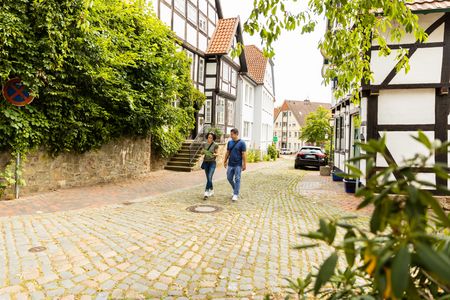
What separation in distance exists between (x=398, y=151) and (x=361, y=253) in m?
8.32

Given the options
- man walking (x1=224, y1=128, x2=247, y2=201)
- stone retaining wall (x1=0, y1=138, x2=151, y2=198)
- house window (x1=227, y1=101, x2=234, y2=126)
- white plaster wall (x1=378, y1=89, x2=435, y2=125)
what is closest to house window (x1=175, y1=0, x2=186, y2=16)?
house window (x1=227, y1=101, x2=234, y2=126)

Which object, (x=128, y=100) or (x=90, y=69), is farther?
(x=128, y=100)

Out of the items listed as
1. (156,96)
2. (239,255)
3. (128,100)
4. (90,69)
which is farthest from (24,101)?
(239,255)

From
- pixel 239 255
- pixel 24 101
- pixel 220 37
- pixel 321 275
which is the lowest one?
pixel 239 255

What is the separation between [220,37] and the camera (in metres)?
22.0

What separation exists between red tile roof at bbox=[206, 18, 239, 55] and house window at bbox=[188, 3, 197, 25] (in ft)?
7.75

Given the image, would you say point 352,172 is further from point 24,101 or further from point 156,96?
point 156,96

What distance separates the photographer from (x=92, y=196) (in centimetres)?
816

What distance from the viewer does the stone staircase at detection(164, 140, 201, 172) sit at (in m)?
15.2

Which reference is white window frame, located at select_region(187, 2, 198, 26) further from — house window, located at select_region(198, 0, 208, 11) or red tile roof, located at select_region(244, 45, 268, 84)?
red tile roof, located at select_region(244, 45, 268, 84)

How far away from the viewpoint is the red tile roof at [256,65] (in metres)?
32.3

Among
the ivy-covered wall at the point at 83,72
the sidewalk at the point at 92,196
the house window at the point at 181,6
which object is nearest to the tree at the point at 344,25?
the ivy-covered wall at the point at 83,72

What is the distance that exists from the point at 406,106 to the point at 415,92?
41 cm

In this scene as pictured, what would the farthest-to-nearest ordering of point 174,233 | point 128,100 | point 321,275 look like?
point 128,100, point 174,233, point 321,275
